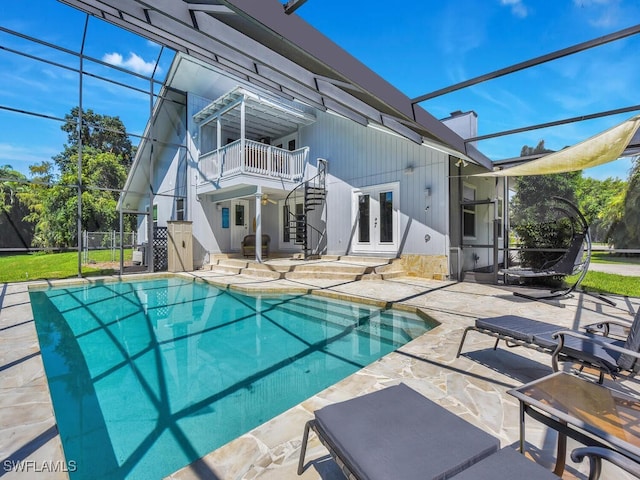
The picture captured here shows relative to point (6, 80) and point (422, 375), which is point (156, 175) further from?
point (422, 375)

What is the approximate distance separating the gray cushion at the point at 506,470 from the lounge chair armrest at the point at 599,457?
0.12 m

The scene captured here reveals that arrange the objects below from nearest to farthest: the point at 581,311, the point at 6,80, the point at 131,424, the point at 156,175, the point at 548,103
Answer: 1. the point at 131,424
2. the point at 581,311
3. the point at 548,103
4. the point at 6,80
5. the point at 156,175

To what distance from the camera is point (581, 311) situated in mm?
4902

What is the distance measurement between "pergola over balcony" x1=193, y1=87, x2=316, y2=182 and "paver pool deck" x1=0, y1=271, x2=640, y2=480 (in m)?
6.84

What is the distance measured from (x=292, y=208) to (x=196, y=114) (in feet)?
17.1

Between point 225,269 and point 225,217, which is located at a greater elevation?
point 225,217

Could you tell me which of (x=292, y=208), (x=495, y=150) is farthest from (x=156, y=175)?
(x=495, y=150)

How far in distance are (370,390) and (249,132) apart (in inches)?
494

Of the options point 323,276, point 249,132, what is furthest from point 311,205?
point 249,132

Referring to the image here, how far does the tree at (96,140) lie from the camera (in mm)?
25062

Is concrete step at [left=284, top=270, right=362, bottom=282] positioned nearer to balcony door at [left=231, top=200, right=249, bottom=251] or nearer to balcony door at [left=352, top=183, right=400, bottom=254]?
balcony door at [left=352, top=183, right=400, bottom=254]

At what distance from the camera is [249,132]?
1302 cm

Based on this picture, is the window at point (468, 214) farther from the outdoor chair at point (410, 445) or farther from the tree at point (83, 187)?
the tree at point (83, 187)

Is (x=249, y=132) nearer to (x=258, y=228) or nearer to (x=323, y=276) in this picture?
(x=258, y=228)
